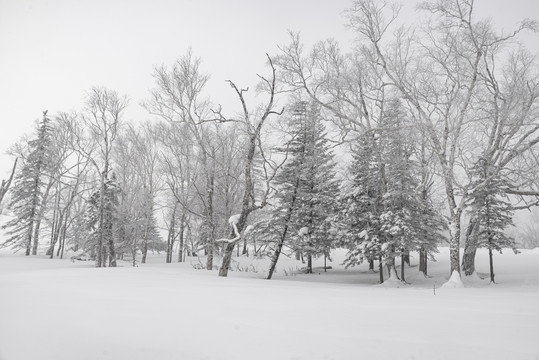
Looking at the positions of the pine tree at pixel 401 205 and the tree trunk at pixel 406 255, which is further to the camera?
the tree trunk at pixel 406 255

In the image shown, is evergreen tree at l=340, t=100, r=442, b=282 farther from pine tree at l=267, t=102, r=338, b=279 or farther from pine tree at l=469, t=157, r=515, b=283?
pine tree at l=469, t=157, r=515, b=283

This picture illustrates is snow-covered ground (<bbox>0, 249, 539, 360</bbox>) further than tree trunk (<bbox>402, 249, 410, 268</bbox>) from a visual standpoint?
No

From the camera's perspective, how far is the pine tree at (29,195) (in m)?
29.8

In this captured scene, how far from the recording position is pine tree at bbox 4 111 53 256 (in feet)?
97.7

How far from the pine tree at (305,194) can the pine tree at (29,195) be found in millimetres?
24382

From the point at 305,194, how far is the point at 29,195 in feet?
91.1

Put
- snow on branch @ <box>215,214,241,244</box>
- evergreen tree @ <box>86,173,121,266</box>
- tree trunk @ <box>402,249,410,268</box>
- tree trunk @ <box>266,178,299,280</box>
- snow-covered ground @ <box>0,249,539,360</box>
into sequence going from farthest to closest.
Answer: evergreen tree @ <box>86,173,121,266</box>
tree trunk @ <box>402,249,410,268</box>
tree trunk @ <box>266,178,299,280</box>
snow on branch @ <box>215,214,241,244</box>
snow-covered ground @ <box>0,249,539,360</box>

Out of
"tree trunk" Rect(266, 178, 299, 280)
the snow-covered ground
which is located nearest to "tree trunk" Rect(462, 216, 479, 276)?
"tree trunk" Rect(266, 178, 299, 280)

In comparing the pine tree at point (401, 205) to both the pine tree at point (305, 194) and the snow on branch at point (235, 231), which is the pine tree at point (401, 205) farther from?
the snow on branch at point (235, 231)

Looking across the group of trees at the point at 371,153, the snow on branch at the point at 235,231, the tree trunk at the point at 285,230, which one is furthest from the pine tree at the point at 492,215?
the snow on branch at the point at 235,231

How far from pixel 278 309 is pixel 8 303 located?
Result: 4835 millimetres

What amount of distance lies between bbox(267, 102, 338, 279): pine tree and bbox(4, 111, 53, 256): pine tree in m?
24.4

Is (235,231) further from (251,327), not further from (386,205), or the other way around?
(386,205)

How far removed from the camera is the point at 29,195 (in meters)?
30.0
